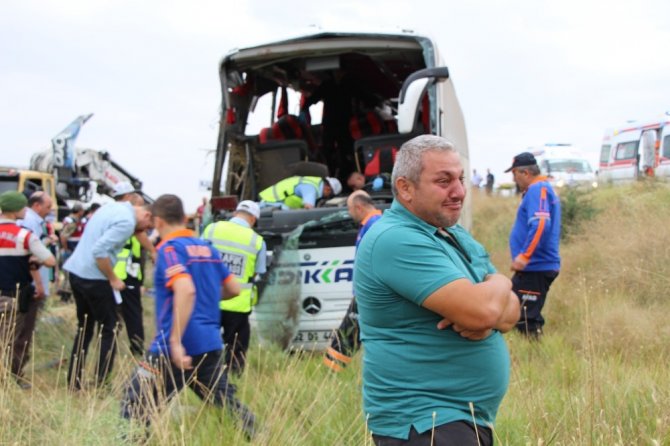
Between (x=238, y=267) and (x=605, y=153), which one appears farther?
(x=605, y=153)

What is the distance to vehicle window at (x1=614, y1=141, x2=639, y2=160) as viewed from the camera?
2322 centimetres

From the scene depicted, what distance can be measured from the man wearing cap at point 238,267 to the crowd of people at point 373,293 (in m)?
0.01

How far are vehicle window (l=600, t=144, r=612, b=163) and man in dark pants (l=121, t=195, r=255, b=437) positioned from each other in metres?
22.6

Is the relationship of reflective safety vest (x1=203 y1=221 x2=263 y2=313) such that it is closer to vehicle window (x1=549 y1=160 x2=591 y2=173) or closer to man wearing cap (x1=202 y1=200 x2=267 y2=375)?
man wearing cap (x1=202 y1=200 x2=267 y2=375)

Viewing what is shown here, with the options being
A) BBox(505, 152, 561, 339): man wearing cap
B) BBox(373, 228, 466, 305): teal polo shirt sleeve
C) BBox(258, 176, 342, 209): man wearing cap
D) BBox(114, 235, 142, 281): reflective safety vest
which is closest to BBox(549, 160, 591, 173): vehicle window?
BBox(258, 176, 342, 209): man wearing cap

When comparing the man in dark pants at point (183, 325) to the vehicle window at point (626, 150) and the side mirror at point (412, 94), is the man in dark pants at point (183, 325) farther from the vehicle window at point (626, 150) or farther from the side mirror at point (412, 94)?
the vehicle window at point (626, 150)

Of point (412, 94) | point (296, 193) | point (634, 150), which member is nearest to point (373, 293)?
point (412, 94)

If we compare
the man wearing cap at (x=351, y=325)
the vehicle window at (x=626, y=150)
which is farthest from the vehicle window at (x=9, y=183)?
the vehicle window at (x=626, y=150)

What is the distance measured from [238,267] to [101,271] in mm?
1137

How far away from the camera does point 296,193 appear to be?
769cm

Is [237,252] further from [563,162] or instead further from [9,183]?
[563,162]

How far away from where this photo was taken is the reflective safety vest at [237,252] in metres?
6.02

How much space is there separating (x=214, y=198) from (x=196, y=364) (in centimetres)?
345

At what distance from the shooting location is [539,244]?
589 cm
